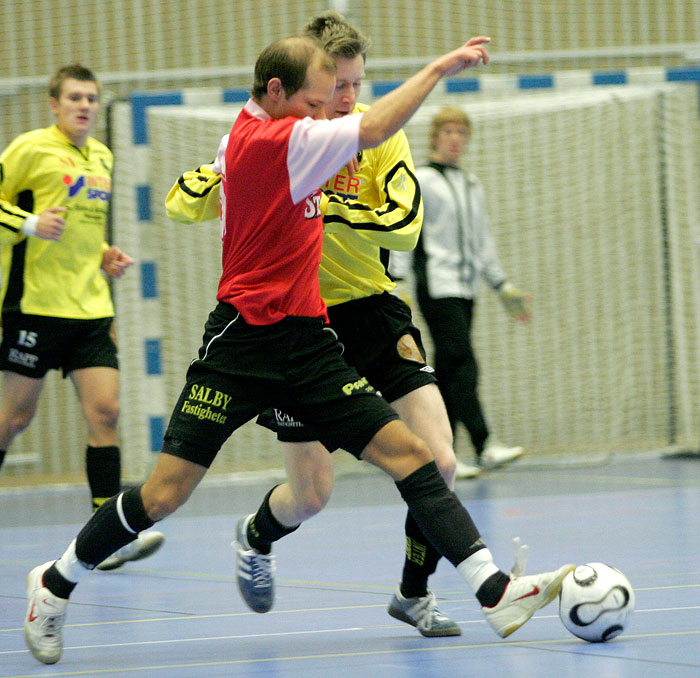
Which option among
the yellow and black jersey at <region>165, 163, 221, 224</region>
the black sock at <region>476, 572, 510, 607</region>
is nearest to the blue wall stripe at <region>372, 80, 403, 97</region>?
the yellow and black jersey at <region>165, 163, 221, 224</region>

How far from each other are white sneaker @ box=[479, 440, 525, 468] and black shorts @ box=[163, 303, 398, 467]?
476 centimetres

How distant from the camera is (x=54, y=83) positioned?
5488 millimetres

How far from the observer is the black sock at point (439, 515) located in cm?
323

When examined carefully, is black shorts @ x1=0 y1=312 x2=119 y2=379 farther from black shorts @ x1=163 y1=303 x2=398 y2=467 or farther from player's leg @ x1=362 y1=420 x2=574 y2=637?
player's leg @ x1=362 y1=420 x2=574 y2=637

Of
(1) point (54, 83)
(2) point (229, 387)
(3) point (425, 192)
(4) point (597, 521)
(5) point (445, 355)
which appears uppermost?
(1) point (54, 83)

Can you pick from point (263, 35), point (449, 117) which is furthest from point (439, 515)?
point (263, 35)

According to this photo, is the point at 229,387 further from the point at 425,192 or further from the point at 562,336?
the point at 562,336

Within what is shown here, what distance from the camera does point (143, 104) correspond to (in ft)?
27.3

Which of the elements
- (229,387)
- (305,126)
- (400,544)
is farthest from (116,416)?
(305,126)

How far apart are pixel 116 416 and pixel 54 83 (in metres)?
1.41

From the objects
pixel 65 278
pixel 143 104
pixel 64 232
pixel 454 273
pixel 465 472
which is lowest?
pixel 465 472

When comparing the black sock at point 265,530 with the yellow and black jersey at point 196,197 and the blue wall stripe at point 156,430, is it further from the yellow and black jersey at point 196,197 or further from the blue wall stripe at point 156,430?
the blue wall stripe at point 156,430

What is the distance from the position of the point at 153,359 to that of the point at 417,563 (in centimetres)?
490

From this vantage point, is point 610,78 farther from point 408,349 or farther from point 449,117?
point 408,349
